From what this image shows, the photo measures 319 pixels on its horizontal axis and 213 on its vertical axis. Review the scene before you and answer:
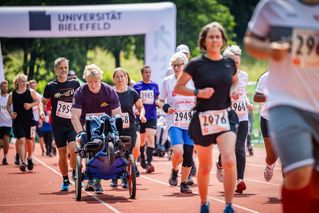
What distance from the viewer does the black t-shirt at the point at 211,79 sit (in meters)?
9.98

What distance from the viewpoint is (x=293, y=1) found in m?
6.83

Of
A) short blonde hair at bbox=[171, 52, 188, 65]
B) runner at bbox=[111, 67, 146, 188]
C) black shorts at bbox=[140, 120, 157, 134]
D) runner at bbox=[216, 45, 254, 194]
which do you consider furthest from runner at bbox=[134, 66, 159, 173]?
runner at bbox=[216, 45, 254, 194]

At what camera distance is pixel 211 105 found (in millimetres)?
9969

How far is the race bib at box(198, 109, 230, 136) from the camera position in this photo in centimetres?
984

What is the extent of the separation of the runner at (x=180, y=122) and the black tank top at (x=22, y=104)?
6.34 m

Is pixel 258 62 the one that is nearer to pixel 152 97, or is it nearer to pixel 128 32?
pixel 128 32

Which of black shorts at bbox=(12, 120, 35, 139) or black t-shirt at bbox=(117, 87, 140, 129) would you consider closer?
black t-shirt at bbox=(117, 87, 140, 129)

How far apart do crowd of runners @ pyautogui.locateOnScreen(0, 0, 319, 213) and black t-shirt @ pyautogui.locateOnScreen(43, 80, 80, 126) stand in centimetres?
2

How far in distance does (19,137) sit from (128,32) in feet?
29.4

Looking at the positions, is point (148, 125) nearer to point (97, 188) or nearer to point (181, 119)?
point (181, 119)

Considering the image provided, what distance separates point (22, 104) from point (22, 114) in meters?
0.24

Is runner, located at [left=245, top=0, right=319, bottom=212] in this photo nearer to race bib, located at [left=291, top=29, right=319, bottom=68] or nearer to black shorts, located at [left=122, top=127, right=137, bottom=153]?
race bib, located at [left=291, top=29, right=319, bottom=68]

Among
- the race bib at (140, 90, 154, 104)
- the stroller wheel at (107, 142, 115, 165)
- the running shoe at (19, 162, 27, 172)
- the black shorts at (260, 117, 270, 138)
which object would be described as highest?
the black shorts at (260, 117, 270, 138)

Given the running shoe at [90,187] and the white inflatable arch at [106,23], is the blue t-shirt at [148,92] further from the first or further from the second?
the white inflatable arch at [106,23]
